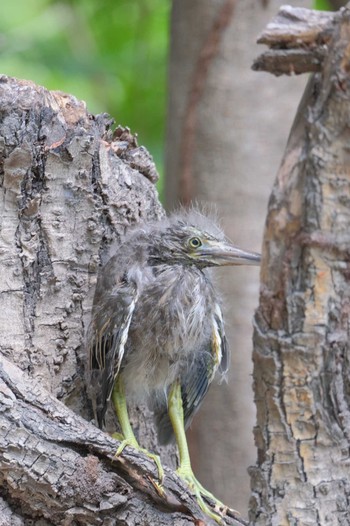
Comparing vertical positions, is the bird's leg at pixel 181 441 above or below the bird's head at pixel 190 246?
below

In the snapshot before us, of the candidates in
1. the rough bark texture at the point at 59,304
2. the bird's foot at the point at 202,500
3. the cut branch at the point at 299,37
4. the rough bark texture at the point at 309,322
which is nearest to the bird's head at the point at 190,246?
the rough bark texture at the point at 59,304

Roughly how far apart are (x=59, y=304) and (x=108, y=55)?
9.50 feet

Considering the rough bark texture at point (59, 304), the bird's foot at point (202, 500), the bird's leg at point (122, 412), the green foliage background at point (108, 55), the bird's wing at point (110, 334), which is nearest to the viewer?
the rough bark texture at point (59, 304)

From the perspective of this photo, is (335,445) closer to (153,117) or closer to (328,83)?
(328,83)

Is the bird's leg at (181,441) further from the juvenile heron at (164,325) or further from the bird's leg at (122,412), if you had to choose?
the bird's leg at (122,412)

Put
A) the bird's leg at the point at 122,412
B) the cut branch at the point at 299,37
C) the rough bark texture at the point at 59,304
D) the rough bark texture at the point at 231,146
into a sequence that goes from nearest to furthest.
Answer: the cut branch at the point at 299,37 → the rough bark texture at the point at 59,304 → the bird's leg at the point at 122,412 → the rough bark texture at the point at 231,146

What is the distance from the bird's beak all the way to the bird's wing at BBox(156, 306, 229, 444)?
159 millimetres

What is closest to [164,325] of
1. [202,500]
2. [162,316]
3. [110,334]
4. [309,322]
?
[162,316]

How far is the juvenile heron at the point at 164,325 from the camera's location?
2.54 meters

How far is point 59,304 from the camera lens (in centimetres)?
258

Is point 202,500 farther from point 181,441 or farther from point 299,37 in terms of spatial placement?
point 299,37

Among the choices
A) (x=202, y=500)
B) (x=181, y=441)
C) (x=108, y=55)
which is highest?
(x=108, y=55)

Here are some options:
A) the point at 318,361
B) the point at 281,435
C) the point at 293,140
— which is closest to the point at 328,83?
the point at 293,140

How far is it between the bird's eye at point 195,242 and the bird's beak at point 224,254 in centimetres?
2
